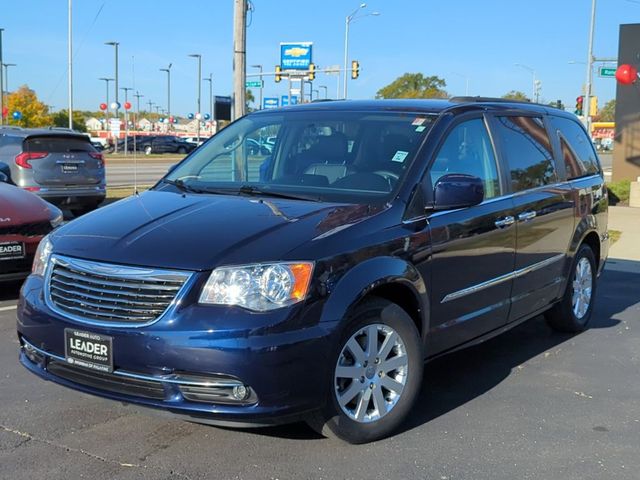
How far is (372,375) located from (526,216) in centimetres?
198

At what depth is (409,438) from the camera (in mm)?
3945

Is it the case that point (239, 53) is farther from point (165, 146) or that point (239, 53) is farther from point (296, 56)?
point (165, 146)

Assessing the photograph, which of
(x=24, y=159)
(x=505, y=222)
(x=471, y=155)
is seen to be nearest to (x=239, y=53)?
(x=24, y=159)

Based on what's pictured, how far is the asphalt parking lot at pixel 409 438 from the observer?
3.53m

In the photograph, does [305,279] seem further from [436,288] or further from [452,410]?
[452,410]

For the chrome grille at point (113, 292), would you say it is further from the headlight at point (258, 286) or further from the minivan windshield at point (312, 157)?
the minivan windshield at point (312, 157)

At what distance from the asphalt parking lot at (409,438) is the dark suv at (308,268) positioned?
0.25 meters

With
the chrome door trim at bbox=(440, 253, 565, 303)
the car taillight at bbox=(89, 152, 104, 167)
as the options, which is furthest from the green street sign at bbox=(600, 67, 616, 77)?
the chrome door trim at bbox=(440, 253, 565, 303)

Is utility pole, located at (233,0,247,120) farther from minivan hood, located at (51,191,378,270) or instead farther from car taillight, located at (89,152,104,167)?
minivan hood, located at (51,191,378,270)

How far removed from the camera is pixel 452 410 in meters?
4.40

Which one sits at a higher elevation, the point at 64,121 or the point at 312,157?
the point at 64,121

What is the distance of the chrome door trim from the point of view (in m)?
4.36

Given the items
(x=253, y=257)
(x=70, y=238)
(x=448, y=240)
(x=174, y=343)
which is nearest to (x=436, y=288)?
(x=448, y=240)

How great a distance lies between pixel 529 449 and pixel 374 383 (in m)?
0.92
